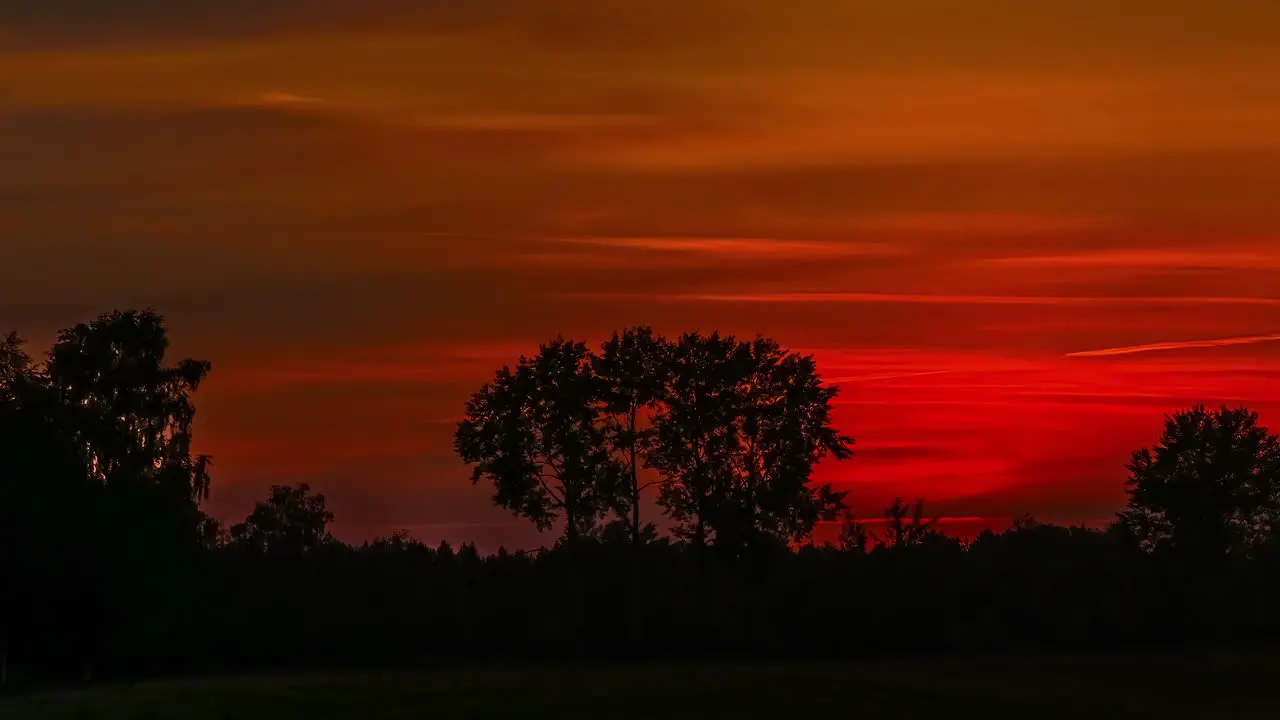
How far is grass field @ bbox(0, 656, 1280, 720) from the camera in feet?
164

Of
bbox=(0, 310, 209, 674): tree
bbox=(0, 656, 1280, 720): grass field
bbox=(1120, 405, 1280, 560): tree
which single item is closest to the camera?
bbox=(0, 656, 1280, 720): grass field

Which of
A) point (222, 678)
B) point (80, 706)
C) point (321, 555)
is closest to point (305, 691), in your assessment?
point (80, 706)

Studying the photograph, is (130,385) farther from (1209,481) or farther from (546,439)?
(1209,481)

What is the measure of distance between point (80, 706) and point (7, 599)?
16.4 meters

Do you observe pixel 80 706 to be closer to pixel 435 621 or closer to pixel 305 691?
pixel 305 691

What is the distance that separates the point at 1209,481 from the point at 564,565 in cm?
5488

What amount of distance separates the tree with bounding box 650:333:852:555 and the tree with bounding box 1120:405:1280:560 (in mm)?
29488

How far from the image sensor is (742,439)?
9012 centimetres

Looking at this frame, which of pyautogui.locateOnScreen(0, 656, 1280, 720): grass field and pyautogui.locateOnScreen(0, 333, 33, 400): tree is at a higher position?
pyautogui.locateOnScreen(0, 333, 33, 400): tree

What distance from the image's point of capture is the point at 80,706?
54.8m

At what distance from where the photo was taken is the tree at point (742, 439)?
286ft

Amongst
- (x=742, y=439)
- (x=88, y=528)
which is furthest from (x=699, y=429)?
(x=88, y=528)

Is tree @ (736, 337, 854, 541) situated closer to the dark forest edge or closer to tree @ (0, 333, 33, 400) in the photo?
the dark forest edge

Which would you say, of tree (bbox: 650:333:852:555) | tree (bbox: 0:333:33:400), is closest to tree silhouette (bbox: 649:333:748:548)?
tree (bbox: 650:333:852:555)
